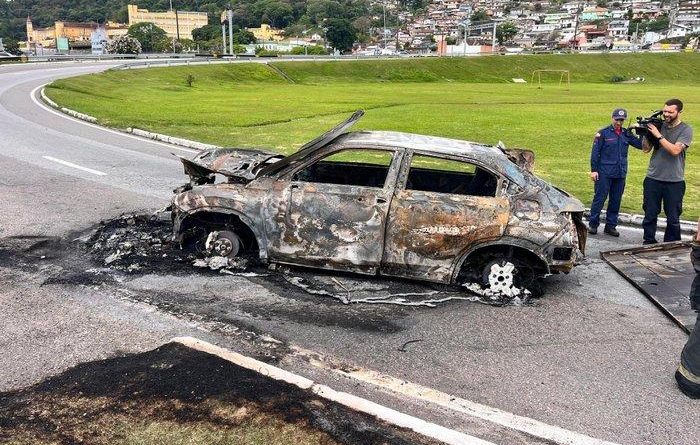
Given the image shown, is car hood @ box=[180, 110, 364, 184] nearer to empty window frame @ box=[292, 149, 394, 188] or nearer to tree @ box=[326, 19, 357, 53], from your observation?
empty window frame @ box=[292, 149, 394, 188]

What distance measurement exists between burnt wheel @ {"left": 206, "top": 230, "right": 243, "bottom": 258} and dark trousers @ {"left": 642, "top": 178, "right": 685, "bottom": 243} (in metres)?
5.62

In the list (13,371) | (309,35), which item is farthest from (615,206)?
(309,35)

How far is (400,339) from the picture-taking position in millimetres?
4988

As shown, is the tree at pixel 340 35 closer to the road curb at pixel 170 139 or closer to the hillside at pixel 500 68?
the hillside at pixel 500 68

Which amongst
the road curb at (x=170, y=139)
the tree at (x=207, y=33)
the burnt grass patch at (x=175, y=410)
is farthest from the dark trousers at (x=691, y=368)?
the tree at (x=207, y=33)

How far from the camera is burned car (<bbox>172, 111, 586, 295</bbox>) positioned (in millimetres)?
Answer: 5816

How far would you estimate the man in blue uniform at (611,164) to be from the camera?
324 inches

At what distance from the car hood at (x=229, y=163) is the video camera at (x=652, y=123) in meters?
4.84

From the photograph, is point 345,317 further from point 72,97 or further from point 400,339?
point 72,97

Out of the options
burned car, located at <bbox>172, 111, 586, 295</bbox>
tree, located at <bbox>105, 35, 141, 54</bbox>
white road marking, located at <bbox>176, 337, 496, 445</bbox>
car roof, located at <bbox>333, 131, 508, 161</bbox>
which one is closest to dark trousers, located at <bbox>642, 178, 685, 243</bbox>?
burned car, located at <bbox>172, 111, 586, 295</bbox>

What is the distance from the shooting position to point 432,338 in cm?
503

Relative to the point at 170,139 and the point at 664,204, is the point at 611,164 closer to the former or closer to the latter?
the point at 664,204

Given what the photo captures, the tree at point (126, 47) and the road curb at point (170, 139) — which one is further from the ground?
the tree at point (126, 47)

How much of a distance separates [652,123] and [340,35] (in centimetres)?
12081
